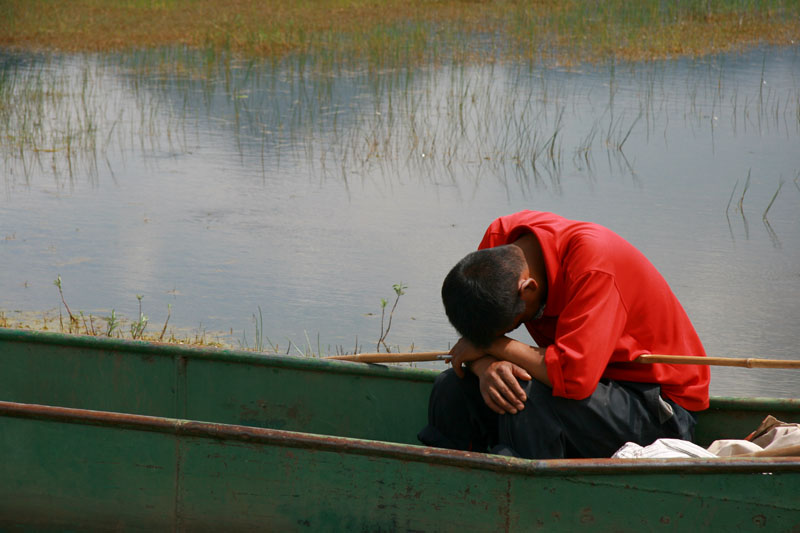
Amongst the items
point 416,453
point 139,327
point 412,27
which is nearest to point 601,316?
point 416,453

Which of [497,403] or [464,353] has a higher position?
[464,353]

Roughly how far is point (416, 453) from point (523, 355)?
1.24 feet

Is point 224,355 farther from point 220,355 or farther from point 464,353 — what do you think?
point 464,353

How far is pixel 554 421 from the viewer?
2.51 m

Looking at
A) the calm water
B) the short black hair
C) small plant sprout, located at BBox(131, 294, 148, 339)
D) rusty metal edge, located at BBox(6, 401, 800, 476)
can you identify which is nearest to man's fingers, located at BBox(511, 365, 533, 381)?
the short black hair

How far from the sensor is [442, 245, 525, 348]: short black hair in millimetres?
2359

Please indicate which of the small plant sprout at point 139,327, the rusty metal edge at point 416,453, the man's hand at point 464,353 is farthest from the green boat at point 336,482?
the small plant sprout at point 139,327

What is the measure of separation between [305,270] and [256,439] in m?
3.05

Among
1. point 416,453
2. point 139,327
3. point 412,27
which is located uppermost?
point 412,27

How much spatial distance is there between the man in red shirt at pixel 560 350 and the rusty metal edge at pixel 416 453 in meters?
0.20

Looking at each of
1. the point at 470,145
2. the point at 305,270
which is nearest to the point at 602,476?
the point at 305,270

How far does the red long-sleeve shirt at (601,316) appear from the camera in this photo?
7.88ft

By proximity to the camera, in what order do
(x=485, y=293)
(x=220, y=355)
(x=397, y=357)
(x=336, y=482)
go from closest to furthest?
(x=485, y=293) → (x=336, y=482) → (x=397, y=357) → (x=220, y=355)

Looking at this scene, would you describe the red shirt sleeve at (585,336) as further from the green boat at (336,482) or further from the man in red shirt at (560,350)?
the green boat at (336,482)
